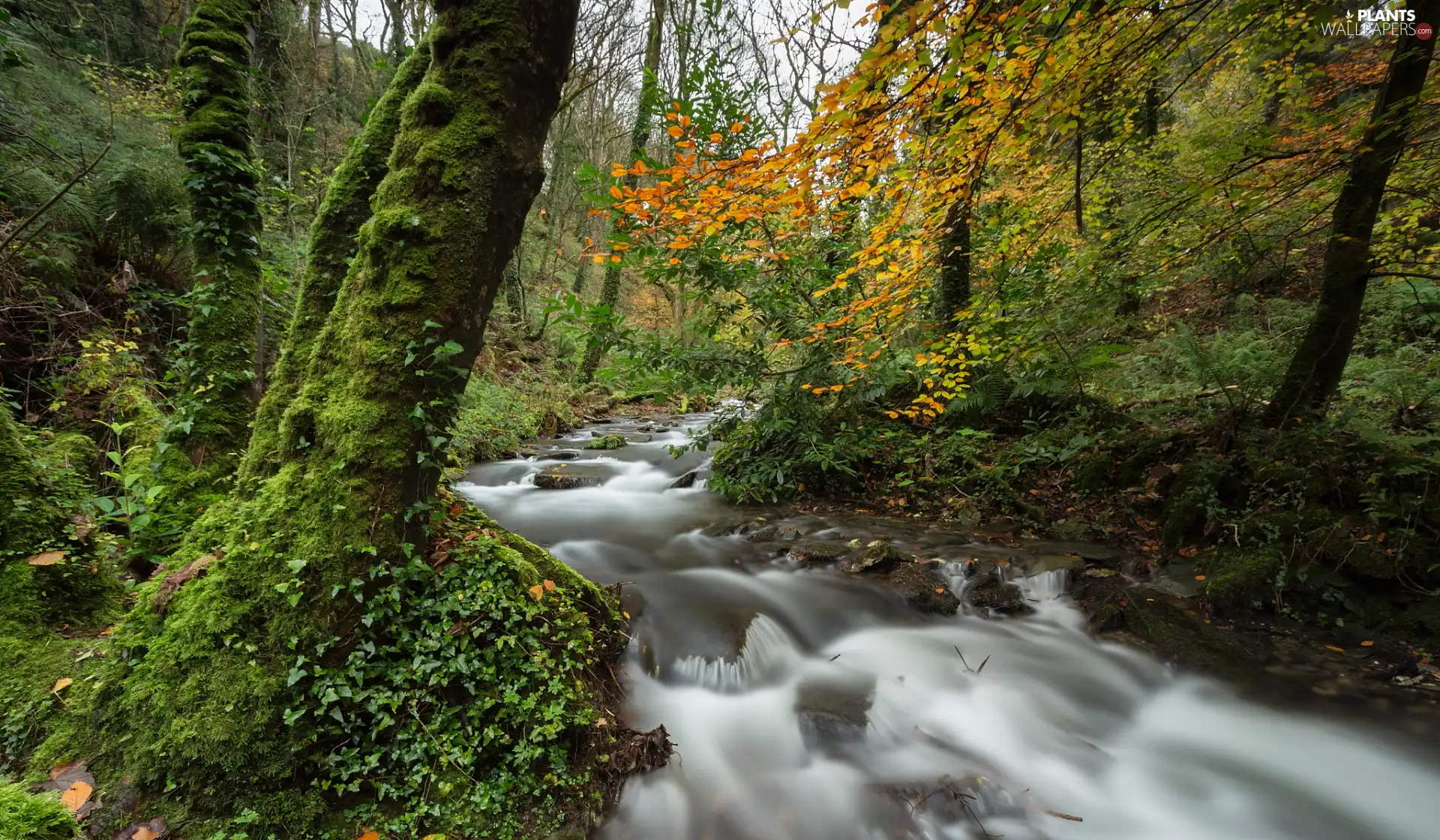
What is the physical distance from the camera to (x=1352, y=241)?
157 inches

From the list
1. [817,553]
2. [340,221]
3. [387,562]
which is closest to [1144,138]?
[817,553]

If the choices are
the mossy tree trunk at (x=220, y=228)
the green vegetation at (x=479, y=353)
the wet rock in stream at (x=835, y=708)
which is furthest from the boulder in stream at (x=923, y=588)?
the mossy tree trunk at (x=220, y=228)

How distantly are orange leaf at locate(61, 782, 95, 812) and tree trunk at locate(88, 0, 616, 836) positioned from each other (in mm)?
83

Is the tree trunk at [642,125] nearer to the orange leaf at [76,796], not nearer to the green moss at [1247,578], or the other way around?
the orange leaf at [76,796]

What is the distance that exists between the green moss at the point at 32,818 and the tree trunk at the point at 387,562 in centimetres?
42

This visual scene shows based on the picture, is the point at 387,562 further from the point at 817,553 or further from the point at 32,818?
the point at 817,553

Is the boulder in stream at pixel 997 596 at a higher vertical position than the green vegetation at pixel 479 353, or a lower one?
lower

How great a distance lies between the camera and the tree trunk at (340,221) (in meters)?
3.04

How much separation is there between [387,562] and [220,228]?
10.7 feet

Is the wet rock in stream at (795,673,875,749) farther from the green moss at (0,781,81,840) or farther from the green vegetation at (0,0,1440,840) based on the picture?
the green moss at (0,781,81,840)

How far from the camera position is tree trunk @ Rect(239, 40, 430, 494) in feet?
9.97

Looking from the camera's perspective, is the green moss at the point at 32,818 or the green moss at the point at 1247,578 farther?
the green moss at the point at 1247,578

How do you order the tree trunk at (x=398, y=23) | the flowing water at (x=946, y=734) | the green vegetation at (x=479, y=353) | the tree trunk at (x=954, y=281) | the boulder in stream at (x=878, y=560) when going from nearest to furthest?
the green vegetation at (x=479, y=353)
the flowing water at (x=946, y=734)
the boulder in stream at (x=878, y=560)
the tree trunk at (x=954, y=281)
the tree trunk at (x=398, y=23)

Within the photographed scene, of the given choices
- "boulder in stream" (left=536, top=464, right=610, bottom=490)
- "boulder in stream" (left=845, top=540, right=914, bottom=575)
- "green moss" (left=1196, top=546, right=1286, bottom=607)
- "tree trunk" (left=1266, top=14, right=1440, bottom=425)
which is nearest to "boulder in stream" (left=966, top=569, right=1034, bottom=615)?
"boulder in stream" (left=845, top=540, right=914, bottom=575)
